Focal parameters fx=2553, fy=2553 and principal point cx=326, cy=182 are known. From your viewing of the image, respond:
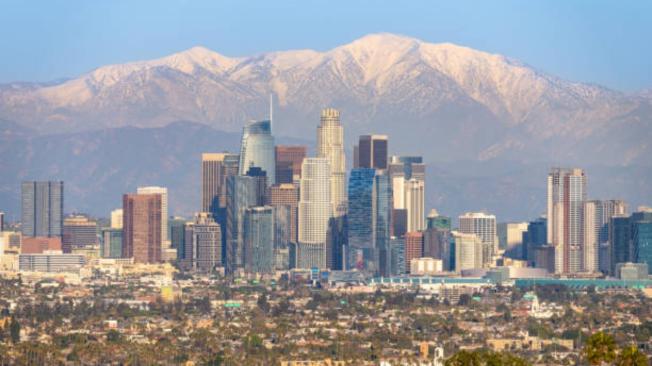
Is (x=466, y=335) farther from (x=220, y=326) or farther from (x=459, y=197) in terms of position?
(x=459, y=197)

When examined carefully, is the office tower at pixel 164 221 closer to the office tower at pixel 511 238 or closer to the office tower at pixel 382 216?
the office tower at pixel 382 216

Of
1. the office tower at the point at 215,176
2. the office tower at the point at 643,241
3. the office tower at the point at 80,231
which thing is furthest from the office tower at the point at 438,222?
the office tower at the point at 80,231

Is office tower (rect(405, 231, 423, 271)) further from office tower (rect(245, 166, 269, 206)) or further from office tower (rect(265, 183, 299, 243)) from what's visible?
office tower (rect(245, 166, 269, 206))

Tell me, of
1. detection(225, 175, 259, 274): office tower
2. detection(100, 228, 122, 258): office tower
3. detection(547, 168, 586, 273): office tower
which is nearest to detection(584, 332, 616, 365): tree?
detection(547, 168, 586, 273): office tower

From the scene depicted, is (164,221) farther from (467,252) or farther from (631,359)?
(631,359)

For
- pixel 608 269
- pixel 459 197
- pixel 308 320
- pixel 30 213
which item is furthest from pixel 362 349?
pixel 459 197
